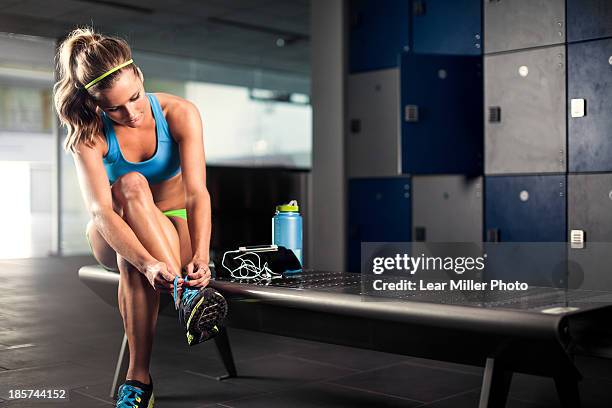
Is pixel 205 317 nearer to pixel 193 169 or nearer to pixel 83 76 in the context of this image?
pixel 193 169

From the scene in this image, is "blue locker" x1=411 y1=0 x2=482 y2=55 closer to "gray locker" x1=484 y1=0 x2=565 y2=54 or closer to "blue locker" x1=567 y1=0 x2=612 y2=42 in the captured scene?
"gray locker" x1=484 y1=0 x2=565 y2=54

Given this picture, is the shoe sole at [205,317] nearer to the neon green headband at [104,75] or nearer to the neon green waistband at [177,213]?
the neon green waistband at [177,213]

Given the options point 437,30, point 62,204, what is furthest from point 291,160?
point 437,30

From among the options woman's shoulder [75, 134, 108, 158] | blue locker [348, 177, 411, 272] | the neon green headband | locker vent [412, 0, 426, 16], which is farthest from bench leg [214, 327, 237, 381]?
locker vent [412, 0, 426, 16]

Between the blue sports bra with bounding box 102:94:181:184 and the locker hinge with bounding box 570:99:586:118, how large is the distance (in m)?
2.28

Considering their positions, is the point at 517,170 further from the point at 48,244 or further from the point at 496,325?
the point at 48,244

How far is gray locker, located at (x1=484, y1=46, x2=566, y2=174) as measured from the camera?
3.82 metres

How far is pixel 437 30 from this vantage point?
14.2 feet

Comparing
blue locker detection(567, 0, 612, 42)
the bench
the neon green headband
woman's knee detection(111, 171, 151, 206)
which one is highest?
blue locker detection(567, 0, 612, 42)

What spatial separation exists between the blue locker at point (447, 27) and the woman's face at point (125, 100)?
2.54 meters

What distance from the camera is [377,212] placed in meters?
4.66

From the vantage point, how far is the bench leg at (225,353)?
106 inches

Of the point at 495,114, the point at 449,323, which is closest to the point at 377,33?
the point at 495,114

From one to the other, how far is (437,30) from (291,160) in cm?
497
